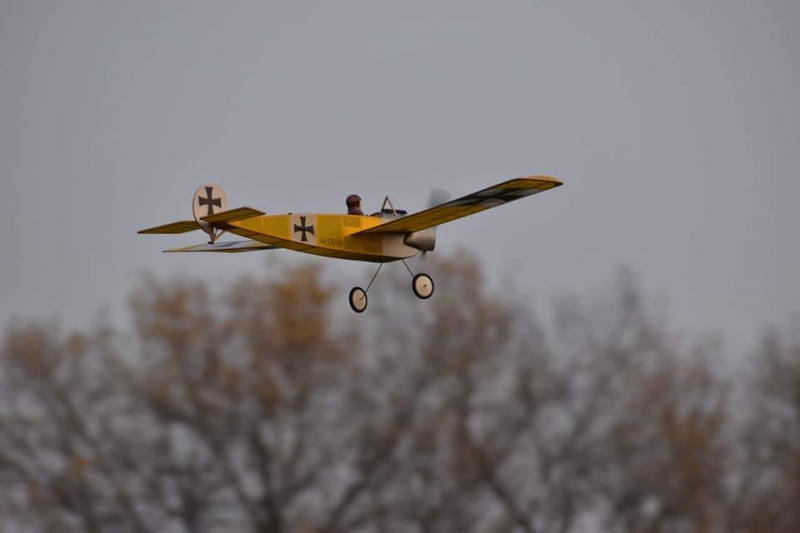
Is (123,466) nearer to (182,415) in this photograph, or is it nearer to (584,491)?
(182,415)

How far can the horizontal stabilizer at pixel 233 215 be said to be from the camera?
16.2 m

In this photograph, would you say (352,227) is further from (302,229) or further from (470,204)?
(470,204)

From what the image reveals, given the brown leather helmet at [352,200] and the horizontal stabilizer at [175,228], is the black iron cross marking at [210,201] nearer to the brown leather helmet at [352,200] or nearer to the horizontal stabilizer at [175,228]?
the horizontal stabilizer at [175,228]

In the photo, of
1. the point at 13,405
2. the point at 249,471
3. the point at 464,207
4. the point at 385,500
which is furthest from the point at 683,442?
the point at 13,405

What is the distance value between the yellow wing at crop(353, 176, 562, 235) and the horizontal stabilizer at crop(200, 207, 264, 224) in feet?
8.07

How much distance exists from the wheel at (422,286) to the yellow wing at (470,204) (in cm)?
79

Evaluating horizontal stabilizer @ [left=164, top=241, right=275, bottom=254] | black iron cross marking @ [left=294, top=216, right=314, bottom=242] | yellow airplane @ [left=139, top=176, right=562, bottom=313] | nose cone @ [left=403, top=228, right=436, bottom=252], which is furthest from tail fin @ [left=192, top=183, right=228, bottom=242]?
nose cone @ [left=403, top=228, right=436, bottom=252]

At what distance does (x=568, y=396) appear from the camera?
111 ft

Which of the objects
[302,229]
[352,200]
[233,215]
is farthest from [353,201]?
[233,215]

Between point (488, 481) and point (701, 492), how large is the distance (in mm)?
5599

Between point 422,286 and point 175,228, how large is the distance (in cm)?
402

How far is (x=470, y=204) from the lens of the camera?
59.8 ft

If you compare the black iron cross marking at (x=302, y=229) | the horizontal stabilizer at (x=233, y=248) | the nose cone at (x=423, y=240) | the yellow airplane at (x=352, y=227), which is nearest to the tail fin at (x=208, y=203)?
the yellow airplane at (x=352, y=227)

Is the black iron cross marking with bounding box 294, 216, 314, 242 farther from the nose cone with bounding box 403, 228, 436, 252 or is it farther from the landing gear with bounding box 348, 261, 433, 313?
the nose cone with bounding box 403, 228, 436, 252
